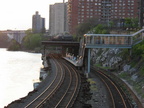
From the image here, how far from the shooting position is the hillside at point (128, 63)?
951 inches

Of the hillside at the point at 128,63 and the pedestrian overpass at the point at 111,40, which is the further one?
the pedestrian overpass at the point at 111,40

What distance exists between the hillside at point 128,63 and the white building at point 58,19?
4864 inches

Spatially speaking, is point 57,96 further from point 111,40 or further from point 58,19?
point 58,19

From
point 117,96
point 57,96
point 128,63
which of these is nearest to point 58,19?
point 128,63

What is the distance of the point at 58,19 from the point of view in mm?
177500

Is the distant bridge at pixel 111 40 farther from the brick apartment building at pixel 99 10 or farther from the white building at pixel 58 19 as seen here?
the white building at pixel 58 19

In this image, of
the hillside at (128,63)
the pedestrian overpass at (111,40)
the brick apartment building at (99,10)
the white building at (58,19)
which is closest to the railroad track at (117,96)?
the hillside at (128,63)

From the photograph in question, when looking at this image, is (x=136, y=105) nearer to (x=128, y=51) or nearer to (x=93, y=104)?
(x=93, y=104)

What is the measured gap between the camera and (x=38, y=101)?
750 inches

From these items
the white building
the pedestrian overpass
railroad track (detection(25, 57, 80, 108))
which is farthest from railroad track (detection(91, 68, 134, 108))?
the white building

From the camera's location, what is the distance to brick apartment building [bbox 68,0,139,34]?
4171 inches

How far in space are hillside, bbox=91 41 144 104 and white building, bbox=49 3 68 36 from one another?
4864 inches

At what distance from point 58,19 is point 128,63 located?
149m

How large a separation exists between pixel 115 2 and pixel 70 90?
90971 mm
